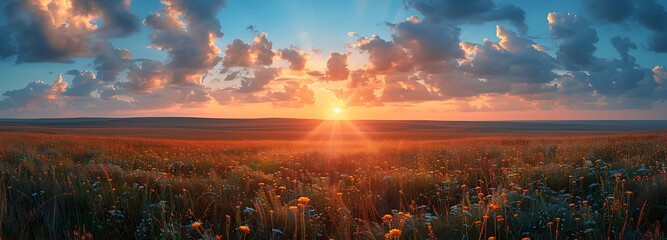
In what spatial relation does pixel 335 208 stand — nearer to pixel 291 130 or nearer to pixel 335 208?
pixel 335 208

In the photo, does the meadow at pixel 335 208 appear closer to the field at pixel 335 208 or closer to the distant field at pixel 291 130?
the field at pixel 335 208

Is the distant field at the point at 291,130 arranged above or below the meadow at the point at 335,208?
below

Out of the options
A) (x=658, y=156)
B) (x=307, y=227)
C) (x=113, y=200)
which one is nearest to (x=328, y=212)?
(x=307, y=227)

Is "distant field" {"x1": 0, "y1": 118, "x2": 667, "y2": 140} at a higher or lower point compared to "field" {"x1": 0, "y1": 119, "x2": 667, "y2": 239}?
lower

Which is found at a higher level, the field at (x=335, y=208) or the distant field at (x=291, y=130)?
the field at (x=335, y=208)

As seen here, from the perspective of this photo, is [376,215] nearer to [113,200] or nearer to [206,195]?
[206,195]

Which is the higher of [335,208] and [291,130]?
[335,208]

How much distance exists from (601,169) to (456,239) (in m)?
5.58

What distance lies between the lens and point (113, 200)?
6.28 metres

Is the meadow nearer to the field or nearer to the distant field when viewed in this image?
the field

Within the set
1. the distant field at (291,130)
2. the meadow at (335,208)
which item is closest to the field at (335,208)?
the meadow at (335,208)

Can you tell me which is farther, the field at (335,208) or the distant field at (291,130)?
the distant field at (291,130)

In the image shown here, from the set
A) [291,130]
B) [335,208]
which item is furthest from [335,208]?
[291,130]

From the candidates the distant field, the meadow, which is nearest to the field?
the meadow
